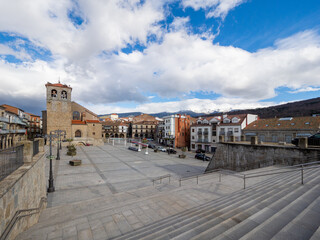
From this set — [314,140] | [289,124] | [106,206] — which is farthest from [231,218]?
[289,124]

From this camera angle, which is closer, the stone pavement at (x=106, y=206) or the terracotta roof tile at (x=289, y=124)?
the stone pavement at (x=106, y=206)

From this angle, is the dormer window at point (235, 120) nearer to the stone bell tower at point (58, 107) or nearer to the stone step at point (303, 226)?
the stone step at point (303, 226)

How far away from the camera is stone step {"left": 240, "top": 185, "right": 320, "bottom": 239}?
3388 millimetres

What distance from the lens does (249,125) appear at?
33.3m

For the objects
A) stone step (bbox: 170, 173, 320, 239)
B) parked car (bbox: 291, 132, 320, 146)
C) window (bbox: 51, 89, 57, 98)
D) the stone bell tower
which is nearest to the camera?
stone step (bbox: 170, 173, 320, 239)

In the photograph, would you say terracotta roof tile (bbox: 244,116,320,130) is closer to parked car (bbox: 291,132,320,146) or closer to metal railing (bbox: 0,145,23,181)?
parked car (bbox: 291,132,320,146)

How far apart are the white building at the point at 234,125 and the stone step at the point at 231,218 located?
28.7m

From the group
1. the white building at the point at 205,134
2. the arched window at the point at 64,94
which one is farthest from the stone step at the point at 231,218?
the arched window at the point at 64,94

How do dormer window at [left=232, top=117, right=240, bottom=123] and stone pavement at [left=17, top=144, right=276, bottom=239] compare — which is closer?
stone pavement at [left=17, top=144, right=276, bottom=239]

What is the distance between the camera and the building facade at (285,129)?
80.9ft

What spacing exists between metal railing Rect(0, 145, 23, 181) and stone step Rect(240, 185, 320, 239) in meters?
6.63

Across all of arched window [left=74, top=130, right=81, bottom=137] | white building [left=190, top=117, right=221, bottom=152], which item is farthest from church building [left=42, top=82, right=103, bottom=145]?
white building [left=190, top=117, right=221, bottom=152]

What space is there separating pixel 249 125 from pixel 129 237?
35540mm

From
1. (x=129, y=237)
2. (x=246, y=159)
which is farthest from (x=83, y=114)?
(x=129, y=237)
